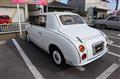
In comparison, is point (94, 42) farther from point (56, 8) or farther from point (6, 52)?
point (56, 8)

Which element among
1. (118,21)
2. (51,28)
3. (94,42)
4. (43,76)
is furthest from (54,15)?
(118,21)

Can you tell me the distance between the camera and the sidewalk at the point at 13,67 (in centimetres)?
357

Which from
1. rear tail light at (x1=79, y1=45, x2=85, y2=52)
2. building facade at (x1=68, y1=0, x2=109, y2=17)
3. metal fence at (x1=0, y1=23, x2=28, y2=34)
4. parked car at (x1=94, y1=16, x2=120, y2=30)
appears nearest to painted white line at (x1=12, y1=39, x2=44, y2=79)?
rear tail light at (x1=79, y1=45, x2=85, y2=52)

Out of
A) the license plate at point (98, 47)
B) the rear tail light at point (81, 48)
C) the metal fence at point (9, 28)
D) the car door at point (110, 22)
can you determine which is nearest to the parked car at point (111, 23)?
the car door at point (110, 22)

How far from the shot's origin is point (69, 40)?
11.2ft

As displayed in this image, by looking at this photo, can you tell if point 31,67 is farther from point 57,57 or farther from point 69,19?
point 69,19

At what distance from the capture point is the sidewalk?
3574 mm

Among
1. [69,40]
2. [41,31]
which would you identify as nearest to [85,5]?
[41,31]

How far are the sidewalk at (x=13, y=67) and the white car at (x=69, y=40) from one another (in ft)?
3.29

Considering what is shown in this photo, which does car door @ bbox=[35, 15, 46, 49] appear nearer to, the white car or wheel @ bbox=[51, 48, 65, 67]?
the white car

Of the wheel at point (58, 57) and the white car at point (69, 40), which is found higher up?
the white car at point (69, 40)

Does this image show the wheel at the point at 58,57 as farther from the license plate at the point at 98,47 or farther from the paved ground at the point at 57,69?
the license plate at the point at 98,47

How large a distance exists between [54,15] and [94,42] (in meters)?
1.65

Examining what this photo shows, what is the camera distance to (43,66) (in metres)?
4.14
